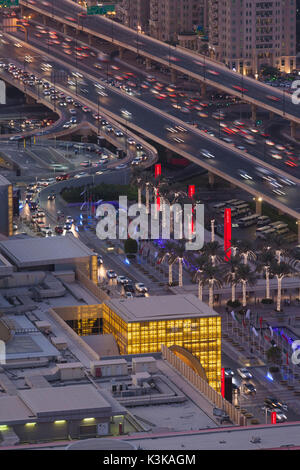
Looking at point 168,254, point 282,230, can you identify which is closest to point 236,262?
point 168,254

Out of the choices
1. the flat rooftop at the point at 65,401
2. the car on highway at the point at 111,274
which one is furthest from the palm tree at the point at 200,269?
the flat rooftop at the point at 65,401

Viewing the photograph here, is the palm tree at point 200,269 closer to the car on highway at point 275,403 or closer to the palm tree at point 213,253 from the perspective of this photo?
the palm tree at point 213,253

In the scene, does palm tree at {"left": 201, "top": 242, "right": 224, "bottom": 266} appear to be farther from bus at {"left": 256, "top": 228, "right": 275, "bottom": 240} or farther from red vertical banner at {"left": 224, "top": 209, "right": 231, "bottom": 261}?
bus at {"left": 256, "top": 228, "right": 275, "bottom": 240}

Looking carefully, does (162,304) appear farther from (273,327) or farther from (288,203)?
(288,203)

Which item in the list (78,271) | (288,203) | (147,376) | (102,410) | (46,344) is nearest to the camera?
(102,410)

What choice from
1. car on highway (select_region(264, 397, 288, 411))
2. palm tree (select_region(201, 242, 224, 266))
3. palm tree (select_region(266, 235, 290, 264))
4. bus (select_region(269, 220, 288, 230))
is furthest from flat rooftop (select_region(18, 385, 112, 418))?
bus (select_region(269, 220, 288, 230))

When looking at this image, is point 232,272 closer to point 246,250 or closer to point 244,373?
point 246,250
